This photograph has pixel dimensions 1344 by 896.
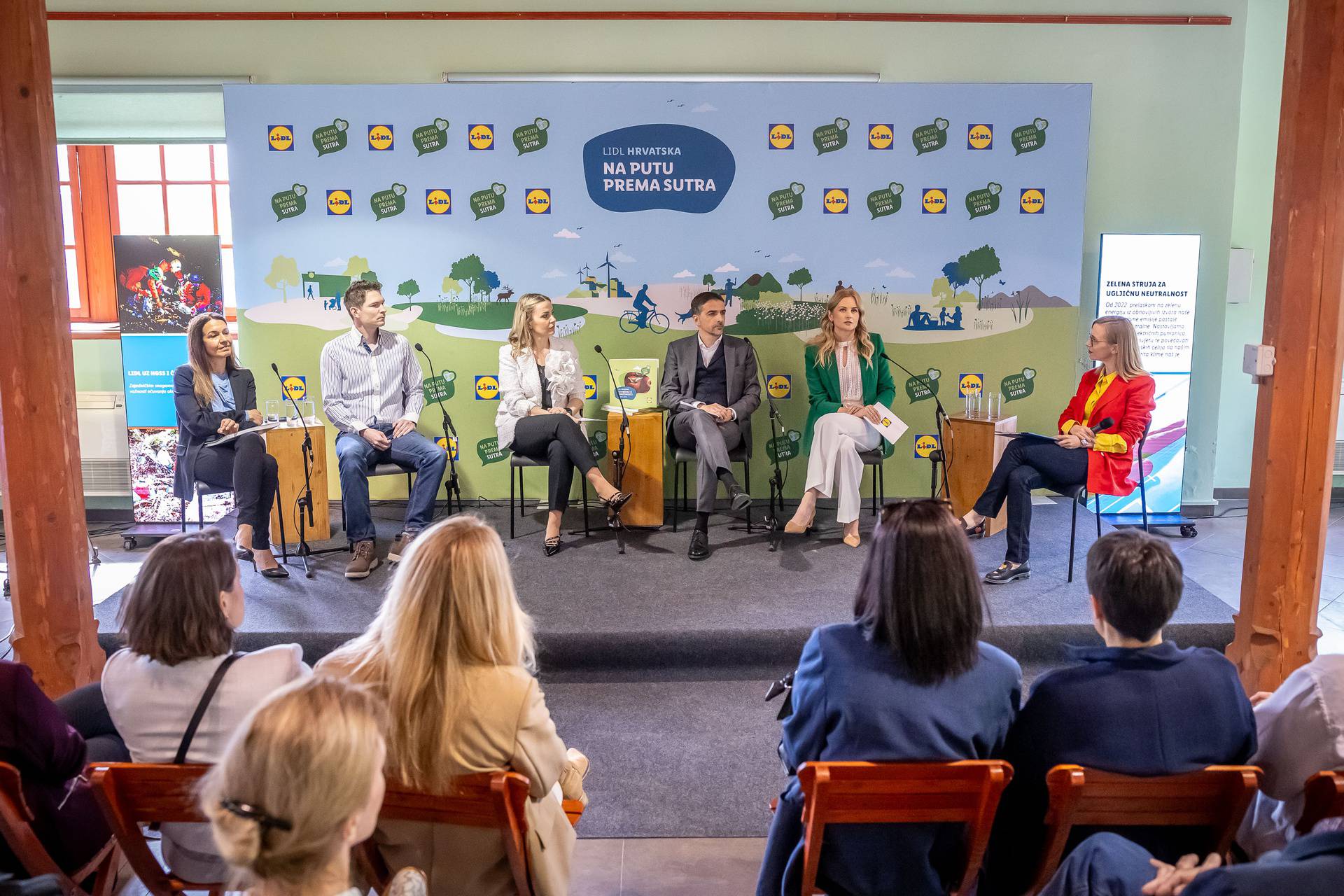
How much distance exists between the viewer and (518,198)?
19.1 ft

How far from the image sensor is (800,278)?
19.3 feet

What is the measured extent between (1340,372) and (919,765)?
2.45 metres

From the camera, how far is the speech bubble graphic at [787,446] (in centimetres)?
606

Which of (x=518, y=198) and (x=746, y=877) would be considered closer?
(x=746, y=877)

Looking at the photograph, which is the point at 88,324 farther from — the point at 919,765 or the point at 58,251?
the point at 919,765

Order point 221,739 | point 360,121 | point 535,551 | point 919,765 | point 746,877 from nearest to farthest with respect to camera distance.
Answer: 1. point 919,765
2. point 221,739
3. point 746,877
4. point 535,551
5. point 360,121

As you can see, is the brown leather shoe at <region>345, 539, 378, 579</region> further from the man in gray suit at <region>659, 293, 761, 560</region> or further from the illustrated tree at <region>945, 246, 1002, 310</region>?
the illustrated tree at <region>945, 246, 1002, 310</region>

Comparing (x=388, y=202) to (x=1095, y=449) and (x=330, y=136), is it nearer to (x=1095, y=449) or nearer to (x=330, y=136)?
(x=330, y=136)

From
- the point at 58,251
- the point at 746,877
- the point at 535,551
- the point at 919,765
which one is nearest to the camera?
the point at 919,765

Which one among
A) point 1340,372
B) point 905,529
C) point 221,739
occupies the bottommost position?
point 221,739

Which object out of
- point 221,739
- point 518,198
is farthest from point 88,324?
point 221,739

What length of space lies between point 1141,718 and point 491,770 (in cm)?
120

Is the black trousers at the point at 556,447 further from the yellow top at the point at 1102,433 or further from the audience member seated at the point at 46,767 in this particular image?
the audience member seated at the point at 46,767

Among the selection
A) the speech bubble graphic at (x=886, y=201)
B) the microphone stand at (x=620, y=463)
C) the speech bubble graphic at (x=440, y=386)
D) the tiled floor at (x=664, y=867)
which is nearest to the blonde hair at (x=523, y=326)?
the microphone stand at (x=620, y=463)
